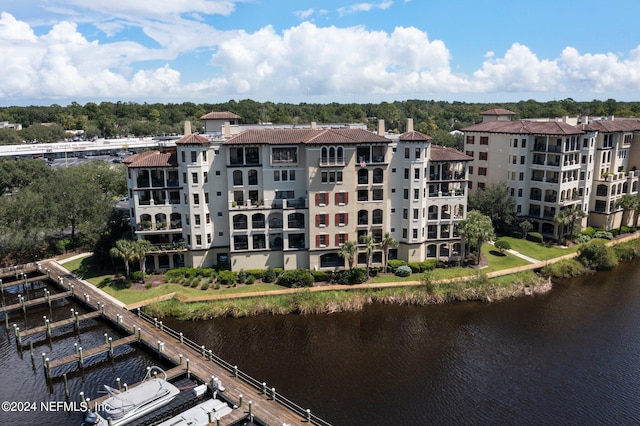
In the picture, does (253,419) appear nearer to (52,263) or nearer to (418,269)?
(418,269)

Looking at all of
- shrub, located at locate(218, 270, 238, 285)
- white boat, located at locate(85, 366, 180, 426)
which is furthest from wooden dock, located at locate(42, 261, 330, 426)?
shrub, located at locate(218, 270, 238, 285)

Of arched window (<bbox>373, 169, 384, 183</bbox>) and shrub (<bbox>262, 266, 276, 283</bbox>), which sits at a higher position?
arched window (<bbox>373, 169, 384, 183</bbox>)

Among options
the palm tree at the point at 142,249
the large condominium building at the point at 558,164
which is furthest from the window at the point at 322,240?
the large condominium building at the point at 558,164

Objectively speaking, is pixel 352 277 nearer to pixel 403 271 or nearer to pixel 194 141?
pixel 403 271

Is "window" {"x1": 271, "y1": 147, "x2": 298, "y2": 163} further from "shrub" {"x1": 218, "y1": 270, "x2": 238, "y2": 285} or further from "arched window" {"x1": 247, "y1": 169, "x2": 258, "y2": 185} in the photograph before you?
"shrub" {"x1": 218, "y1": 270, "x2": 238, "y2": 285}

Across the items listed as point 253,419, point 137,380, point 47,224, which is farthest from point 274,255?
point 47,224

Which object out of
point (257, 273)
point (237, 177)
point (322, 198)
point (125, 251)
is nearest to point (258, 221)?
point (237, 177)
